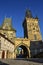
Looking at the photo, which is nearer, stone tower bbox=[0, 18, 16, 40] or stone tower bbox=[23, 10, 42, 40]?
stone tower bbox=[0, 18, 16, 40]

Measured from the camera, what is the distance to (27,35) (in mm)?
49656

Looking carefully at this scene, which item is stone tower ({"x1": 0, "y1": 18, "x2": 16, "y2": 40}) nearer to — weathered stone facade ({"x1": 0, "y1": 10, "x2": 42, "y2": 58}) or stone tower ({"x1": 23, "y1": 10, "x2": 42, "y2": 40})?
weathered stone facade ({"x1": 0, "y1": 10, "x2": 42, "y2": 58})

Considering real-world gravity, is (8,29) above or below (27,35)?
above

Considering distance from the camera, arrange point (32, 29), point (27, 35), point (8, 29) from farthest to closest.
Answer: point (32, 29)
point (27, 35)
point (8, 29)

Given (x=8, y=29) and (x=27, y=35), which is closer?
(x=8, y=29)

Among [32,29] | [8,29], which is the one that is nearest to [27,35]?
[32,29]

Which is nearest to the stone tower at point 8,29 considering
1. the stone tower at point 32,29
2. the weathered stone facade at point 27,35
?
the weathered stone facade at point 27,35

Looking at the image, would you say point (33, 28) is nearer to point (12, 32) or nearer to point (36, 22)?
point (36, 22)

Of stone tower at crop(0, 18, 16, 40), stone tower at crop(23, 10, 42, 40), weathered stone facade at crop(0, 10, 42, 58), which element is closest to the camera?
weathered stone facade at crop(0, 10, 42, 58)

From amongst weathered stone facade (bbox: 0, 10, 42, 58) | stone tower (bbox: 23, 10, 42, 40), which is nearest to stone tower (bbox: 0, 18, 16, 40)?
weathered stone facade (bbox: 0, 10, 42, 58)

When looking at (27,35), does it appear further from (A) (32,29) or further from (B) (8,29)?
(B) (8,29)

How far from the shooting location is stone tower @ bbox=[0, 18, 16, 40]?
44.5 meters

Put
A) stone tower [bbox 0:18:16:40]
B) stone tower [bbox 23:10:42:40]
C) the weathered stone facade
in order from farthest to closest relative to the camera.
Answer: stone tower [bbox 23:10:42:40], stone tower [bbox 0:18:16:40], the weathered stone facade

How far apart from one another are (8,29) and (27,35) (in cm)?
841
